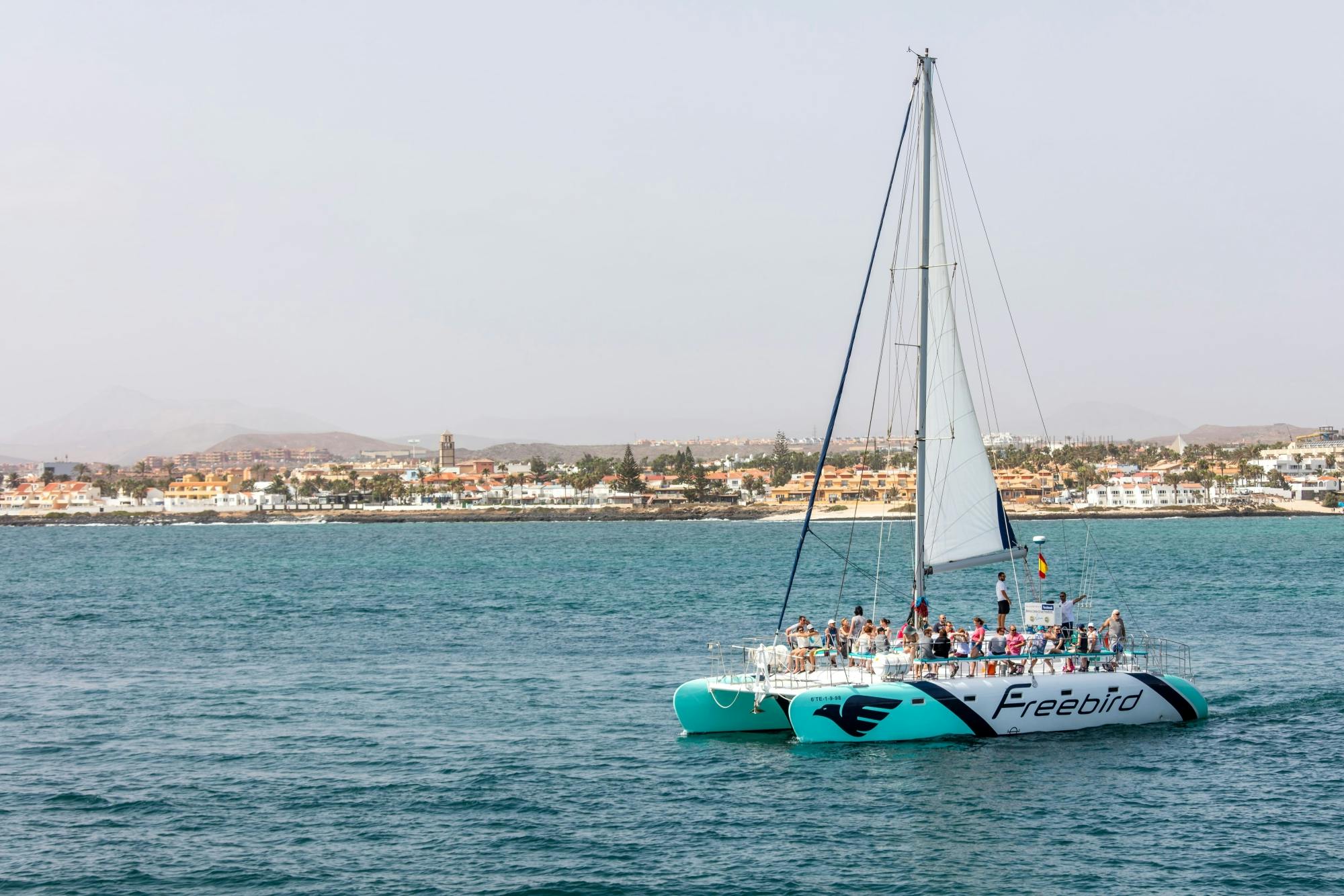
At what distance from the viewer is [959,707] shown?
28594 millimetres

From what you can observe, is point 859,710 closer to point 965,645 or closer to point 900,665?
point 900,665

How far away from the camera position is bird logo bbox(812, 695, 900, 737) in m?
28.4

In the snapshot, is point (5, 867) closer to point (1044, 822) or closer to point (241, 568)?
point (1044, 822)

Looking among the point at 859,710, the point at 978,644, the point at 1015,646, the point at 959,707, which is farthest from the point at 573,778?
the point at 1015,646

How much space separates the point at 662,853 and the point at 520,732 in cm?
956

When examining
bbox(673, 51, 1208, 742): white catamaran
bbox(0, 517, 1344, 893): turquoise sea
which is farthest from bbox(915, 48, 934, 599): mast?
bbox(0, 517, 1344, 893): turquoise sea

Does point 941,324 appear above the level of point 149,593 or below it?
above

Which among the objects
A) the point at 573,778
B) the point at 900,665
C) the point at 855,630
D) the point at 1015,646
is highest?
the point at 855,630

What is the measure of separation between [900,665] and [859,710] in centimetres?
132

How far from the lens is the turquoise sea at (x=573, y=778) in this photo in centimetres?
2103

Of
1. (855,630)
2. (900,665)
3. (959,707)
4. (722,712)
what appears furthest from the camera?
(855,630)

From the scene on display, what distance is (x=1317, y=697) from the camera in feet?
113

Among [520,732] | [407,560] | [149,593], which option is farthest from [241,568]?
[520,732]

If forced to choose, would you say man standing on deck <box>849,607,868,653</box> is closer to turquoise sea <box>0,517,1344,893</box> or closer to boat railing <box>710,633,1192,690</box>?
boat railing <box>710,633,1192,690</box>
